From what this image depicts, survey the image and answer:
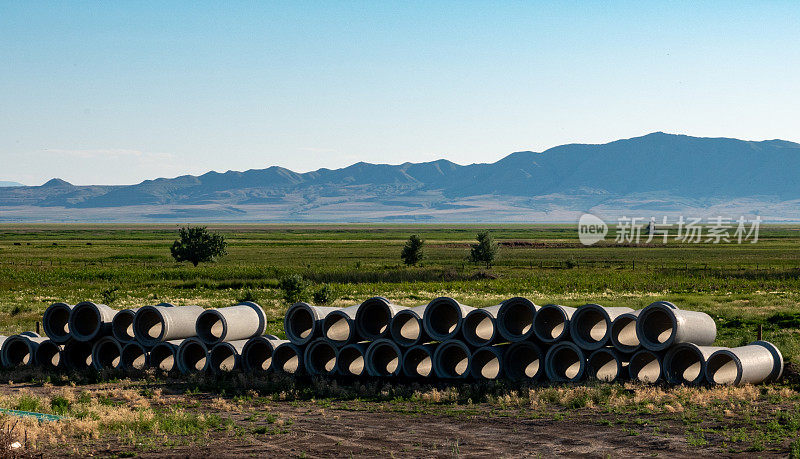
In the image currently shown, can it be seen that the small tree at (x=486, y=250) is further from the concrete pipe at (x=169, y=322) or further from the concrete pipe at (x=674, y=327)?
the concrete pipe at (x=674, y=327)

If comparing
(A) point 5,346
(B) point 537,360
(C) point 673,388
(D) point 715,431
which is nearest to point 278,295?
(A) point 5,346

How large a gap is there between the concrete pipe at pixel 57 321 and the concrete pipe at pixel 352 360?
8233mm

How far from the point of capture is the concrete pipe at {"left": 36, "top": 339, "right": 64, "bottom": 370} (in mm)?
23328

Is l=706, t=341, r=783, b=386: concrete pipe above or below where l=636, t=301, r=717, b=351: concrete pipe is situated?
below

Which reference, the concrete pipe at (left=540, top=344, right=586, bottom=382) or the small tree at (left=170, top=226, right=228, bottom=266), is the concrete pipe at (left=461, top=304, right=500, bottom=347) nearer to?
the concrete pipe at (left=540, top=344, right=586, bottom=382)

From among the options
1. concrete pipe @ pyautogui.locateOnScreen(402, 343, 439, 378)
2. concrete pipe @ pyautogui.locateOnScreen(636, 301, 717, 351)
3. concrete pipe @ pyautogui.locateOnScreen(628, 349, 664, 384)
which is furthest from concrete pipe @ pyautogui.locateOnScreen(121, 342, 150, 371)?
concrete pipe @ pyautogui.locateOnScreen(636, 301, 717, 351)

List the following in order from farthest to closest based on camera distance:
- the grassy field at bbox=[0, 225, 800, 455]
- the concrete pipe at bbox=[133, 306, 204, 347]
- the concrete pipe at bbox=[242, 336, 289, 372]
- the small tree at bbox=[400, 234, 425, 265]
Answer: the small tree at bbox=[400, 234, 425, 265], the concrete pipe at bbox=[133, 306, 204, 347], the concrete pipe at bbox=[242, 336, 289, 372], the grassy field at bbox=[0, 225, 800, 455]

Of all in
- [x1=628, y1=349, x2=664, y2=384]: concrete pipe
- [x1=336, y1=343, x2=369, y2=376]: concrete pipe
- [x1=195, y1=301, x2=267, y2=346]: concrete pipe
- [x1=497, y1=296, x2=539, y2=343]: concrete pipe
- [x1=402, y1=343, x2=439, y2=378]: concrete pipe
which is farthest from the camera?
[x1=195, y1=301, x2=267, y2=346]: concrete pipe

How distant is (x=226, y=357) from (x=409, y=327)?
5.11 m

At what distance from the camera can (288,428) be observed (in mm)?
15484

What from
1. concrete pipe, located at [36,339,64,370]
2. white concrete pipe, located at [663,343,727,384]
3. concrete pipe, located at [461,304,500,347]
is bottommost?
concrete pipe, located at [36,339,64,370]

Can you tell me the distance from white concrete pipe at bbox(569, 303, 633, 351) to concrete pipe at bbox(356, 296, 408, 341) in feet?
14.6

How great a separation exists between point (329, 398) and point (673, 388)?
784 cm

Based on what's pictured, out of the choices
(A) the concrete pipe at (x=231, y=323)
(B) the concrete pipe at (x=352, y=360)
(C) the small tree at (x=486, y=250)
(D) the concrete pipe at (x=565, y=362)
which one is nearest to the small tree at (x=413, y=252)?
(C) the small tree at (x=486, y=250)
